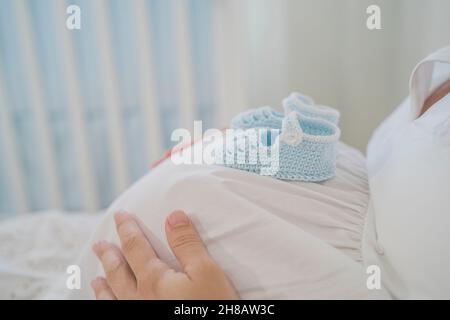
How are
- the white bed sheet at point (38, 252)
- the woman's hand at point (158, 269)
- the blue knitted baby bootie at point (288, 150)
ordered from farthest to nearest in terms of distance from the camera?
1. the white bed sheet at point (38, 252)
2. the blue knitted baby bootie at point (288, 150)
3. the woman's hand at point (158, 269)

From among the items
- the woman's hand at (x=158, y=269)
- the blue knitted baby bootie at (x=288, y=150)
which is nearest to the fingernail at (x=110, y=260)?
the woman's hand at (x=158, y=269)

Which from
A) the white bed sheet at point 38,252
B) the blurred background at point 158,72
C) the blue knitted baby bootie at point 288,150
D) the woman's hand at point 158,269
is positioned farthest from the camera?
the blurred background at point 158,72

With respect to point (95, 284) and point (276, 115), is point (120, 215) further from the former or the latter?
point (276, 115)

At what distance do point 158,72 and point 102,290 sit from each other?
1.10 meters

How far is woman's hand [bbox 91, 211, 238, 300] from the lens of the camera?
1.52ft

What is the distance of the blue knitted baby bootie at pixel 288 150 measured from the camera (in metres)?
0.56

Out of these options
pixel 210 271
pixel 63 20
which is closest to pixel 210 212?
pixel 210 271

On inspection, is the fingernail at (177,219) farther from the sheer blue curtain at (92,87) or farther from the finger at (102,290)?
the sheer blue curtain at (92,87)

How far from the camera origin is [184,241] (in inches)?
19.6

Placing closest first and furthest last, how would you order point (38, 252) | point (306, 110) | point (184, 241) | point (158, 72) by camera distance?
point (184, 241) → point (306, 110) → point (38, 252) → point (158, 72)

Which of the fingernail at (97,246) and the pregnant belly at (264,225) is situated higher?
the pregnant belly at (264,225)

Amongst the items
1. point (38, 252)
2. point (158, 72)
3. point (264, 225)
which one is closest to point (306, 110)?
point (264, 225)

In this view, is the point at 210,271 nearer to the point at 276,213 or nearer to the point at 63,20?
the point at 276,213
